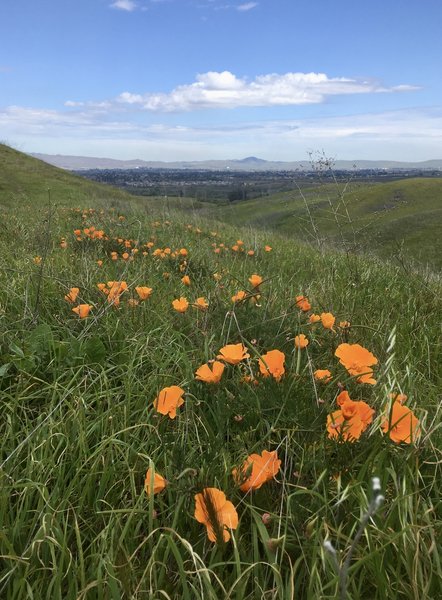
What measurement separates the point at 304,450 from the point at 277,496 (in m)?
0.16

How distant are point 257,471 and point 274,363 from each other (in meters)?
0.44

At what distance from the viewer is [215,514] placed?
1039 mm

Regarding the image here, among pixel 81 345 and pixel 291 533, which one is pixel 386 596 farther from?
pixel 81 345

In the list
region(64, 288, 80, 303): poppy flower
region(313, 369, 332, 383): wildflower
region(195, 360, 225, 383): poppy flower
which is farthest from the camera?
region(64, 288, 80, 303): poppy flower

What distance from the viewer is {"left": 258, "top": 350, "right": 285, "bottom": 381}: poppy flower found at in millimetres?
1596

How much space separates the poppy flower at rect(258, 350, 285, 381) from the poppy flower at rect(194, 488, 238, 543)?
570 mm

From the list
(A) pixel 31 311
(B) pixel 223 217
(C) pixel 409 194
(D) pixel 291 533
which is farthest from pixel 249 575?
(C) pixel 409 194

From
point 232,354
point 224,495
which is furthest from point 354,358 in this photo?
Answer: point 224,495

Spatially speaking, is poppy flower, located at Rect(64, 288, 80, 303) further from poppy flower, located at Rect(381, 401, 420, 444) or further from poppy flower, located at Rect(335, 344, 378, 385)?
poppy flower, located at Rect(381, 401, 420, 444)

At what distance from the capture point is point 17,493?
1353mm

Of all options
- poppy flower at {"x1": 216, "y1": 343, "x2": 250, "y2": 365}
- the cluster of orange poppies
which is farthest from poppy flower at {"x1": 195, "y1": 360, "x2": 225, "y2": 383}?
the cluster of orange poppies

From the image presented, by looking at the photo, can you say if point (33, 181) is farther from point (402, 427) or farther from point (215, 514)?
point (215, 514)

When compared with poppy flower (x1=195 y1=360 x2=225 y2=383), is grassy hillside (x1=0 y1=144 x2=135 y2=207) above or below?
above

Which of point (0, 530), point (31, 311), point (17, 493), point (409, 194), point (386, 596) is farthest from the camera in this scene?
point (409, 194)
